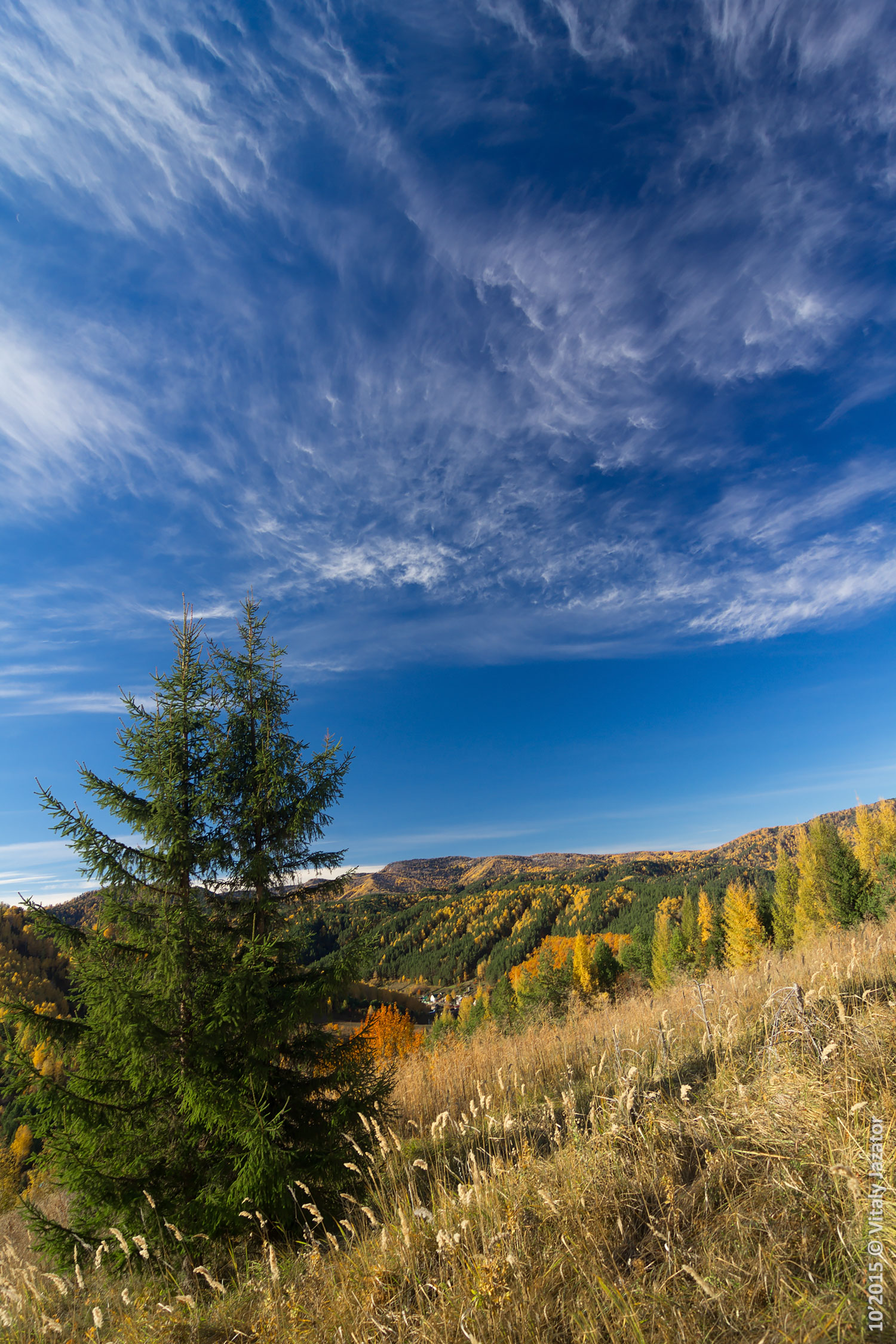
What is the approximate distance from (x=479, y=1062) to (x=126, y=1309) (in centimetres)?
521

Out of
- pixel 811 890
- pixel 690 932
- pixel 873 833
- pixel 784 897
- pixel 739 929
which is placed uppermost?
pixel 873 833

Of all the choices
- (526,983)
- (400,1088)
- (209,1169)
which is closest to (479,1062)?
(400,1088)

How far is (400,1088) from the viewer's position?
27.1 ft

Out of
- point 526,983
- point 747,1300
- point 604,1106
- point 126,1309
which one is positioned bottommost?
point 526,983

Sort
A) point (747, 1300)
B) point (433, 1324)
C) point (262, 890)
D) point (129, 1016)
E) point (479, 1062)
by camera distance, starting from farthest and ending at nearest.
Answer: point (479, 1062), point (262, 890), point (129, 1016), point (433, 1324), point (747, 1300)

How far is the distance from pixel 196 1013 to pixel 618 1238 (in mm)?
4578

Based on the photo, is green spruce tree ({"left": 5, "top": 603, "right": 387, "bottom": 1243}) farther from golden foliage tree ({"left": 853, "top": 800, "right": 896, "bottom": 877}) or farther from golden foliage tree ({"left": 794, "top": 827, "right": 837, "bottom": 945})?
golden foliage tree ({"left": 853, "top": 800, "right": 896, "bottom": 877})

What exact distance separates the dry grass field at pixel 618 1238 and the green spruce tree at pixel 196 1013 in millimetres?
450

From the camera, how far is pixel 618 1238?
9.14ft

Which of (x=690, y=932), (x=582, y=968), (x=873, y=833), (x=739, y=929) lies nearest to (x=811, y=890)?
(x=739, y=929)

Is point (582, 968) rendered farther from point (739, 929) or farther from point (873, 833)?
point (873, 833)

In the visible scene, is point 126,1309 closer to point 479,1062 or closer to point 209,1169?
point 209,1169

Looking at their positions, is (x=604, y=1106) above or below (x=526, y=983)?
above

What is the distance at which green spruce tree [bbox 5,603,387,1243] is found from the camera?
5066mm
